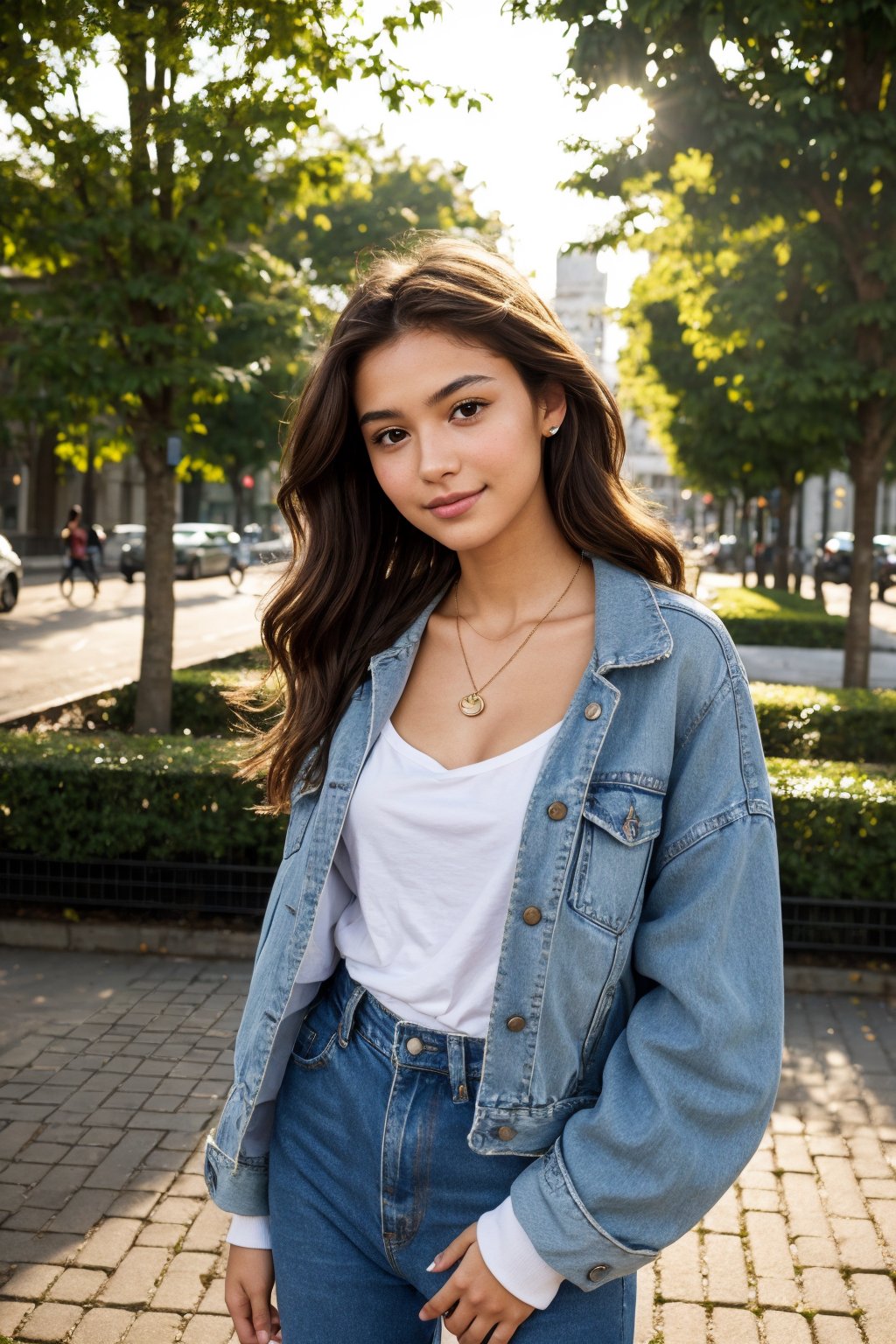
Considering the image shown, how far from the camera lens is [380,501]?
7.50ft

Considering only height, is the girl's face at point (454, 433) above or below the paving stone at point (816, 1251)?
above

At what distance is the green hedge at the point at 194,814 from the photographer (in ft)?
21.1

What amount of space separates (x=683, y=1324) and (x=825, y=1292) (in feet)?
1.43

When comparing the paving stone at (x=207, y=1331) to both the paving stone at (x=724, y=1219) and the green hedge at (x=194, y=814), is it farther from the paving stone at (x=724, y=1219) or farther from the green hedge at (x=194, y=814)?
the green hedge at (x=194, y=814)

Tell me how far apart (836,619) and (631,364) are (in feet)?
18.2

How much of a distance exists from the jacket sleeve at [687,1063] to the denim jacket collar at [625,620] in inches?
5.7

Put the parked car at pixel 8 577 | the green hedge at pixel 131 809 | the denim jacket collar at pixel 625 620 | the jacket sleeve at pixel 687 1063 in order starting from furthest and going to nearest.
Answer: the parked car at pixel 8 577, the green hedge at pixel 131 809, the denim jacket collar at pixel 625 620, the jacket sleeve at pixel 687 1063

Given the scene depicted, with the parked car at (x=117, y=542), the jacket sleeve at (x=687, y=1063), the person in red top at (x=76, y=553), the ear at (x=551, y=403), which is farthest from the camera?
the parked car at (x=117, y=542)

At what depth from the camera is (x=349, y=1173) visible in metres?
1.86

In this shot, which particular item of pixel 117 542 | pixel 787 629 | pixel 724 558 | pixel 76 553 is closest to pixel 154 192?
pixel 787 629

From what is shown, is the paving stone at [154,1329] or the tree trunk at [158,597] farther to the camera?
the tree trunk at [158,597]

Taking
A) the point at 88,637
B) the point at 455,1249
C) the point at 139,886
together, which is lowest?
the point at 139,886

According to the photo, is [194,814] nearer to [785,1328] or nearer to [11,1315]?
[11,1315]

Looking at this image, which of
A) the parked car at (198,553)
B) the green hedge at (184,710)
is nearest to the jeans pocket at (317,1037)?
the green hedge at (184,710)
